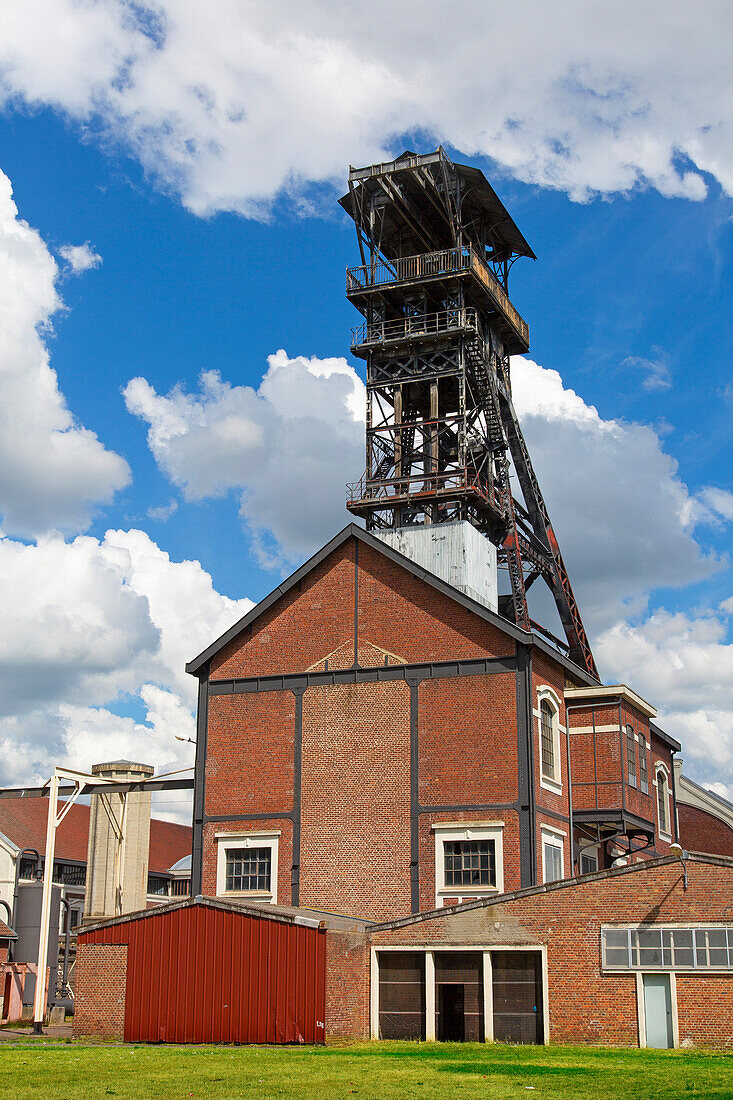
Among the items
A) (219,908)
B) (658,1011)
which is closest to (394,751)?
(219,908)

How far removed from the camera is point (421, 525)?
44656mm

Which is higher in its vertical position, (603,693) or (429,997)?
(603,693)

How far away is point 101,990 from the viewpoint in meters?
24.9

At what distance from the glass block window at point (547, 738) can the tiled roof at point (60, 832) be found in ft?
82.3

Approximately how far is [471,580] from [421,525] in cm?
308

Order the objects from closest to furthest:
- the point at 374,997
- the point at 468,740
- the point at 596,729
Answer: the point at 374,997
the point at 468,740
the point at 596,729

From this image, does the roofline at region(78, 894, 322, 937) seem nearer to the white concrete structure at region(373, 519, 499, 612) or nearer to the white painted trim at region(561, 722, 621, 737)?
the white painted trim at region(561, 722, 621, 737)

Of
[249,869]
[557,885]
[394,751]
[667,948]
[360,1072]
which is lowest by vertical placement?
[360,1072]

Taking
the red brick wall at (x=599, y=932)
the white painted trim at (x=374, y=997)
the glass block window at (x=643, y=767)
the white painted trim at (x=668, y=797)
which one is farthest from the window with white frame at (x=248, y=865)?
the white painted trim at (x=668, y=797)

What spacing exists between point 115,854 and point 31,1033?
9947 mm

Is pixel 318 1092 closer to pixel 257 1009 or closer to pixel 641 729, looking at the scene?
pixel 257 1009

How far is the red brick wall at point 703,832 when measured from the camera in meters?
46.4

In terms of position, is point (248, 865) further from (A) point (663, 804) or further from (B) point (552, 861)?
(A) point (663, 804)

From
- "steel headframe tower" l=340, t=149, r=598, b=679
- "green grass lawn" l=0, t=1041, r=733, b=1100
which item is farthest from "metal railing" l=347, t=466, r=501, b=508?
"green grass lawn" l=0, t=1041, r=733, b=1100
